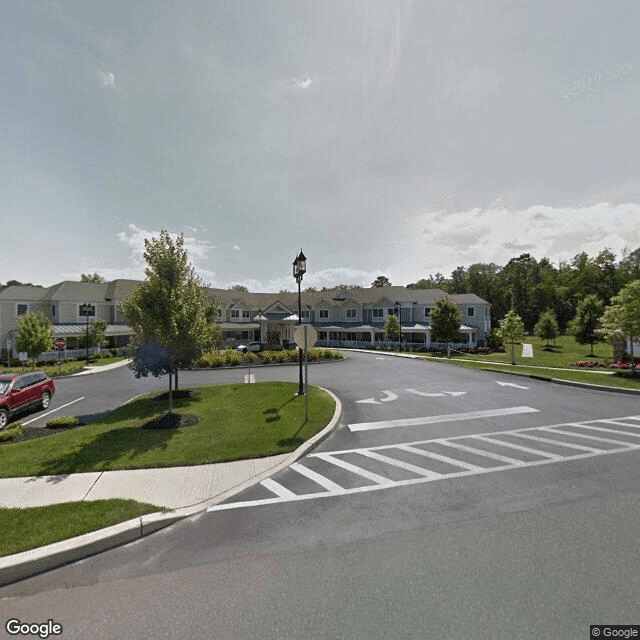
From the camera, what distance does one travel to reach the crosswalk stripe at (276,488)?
593 cm

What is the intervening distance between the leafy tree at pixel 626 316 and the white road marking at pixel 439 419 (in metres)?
12.7

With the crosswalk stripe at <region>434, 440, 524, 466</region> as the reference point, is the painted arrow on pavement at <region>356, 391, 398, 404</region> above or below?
below

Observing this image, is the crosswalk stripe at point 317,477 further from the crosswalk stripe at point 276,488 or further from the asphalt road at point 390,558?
the crosswalk stripe at point 276,488

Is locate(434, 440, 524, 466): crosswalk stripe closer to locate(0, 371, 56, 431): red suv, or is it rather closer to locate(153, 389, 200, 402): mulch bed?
locate(153, 389, 200, 402): mulch bed

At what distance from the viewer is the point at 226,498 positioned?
5773 millimetres

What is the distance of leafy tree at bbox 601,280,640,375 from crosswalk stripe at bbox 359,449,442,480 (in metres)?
19.3

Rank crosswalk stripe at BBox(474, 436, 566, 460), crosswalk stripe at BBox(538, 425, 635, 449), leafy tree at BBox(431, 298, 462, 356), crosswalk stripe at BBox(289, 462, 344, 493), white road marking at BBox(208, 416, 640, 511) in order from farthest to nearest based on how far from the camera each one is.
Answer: leafy tree at BBox(431, 298, 462, 356), crosswalk stripe at BBox(538, 425, 635, 449), crosswalk stripe at BBox(474, 436, 566, 460), crosswalk stripe at BBox(289, 462, 344, 493), white road marking at BBox(208, 416, 640, 511)

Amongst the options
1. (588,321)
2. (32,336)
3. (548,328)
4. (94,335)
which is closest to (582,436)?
(32,336)

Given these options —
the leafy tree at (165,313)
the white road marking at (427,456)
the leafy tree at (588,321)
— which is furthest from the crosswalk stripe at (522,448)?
the leafy tree at (588,321)

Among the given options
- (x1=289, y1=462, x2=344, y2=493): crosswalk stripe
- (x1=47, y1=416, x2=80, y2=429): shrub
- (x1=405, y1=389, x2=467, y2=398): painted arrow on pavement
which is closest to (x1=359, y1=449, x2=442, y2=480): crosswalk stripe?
(x1=289, y1=462, x2=344, y2=493): crosswalk stripe

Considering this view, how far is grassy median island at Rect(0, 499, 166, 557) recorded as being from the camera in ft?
14.4

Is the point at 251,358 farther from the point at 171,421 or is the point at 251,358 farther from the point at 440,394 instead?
the point at 171,421

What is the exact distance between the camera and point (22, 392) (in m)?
12.3

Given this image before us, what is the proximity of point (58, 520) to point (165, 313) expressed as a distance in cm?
630
